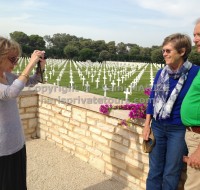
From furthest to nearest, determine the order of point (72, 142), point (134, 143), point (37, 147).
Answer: point (37, 147)
point (72, 142)
point (134, 143)

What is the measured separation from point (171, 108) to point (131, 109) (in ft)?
3.68

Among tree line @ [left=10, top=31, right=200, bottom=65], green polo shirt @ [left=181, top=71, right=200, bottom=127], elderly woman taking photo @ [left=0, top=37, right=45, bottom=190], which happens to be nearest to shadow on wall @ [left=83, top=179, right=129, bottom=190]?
elderly woman taking photo @ [left=0, top=37, right=45, bottom=190]

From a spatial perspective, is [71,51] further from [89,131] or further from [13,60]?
[13,60]

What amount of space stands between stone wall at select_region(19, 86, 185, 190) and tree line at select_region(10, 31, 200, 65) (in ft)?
116

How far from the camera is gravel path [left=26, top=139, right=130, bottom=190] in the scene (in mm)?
3924

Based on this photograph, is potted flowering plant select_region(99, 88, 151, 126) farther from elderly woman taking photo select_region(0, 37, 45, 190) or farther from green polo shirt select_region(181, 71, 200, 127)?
elderly woman taking photo select_region(0, 37, 45, 190)

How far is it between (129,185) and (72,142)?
145cm

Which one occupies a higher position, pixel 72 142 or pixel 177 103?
pixel 177 103

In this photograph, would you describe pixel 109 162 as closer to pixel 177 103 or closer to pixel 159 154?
pixel 159 154

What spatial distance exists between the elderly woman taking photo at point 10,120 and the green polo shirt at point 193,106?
4.30 feet

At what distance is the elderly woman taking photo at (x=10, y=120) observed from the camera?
220 cm

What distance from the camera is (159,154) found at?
279 centimetres

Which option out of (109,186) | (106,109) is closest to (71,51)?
(106,109)

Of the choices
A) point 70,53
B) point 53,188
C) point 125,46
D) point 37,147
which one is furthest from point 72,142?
point 125,46
